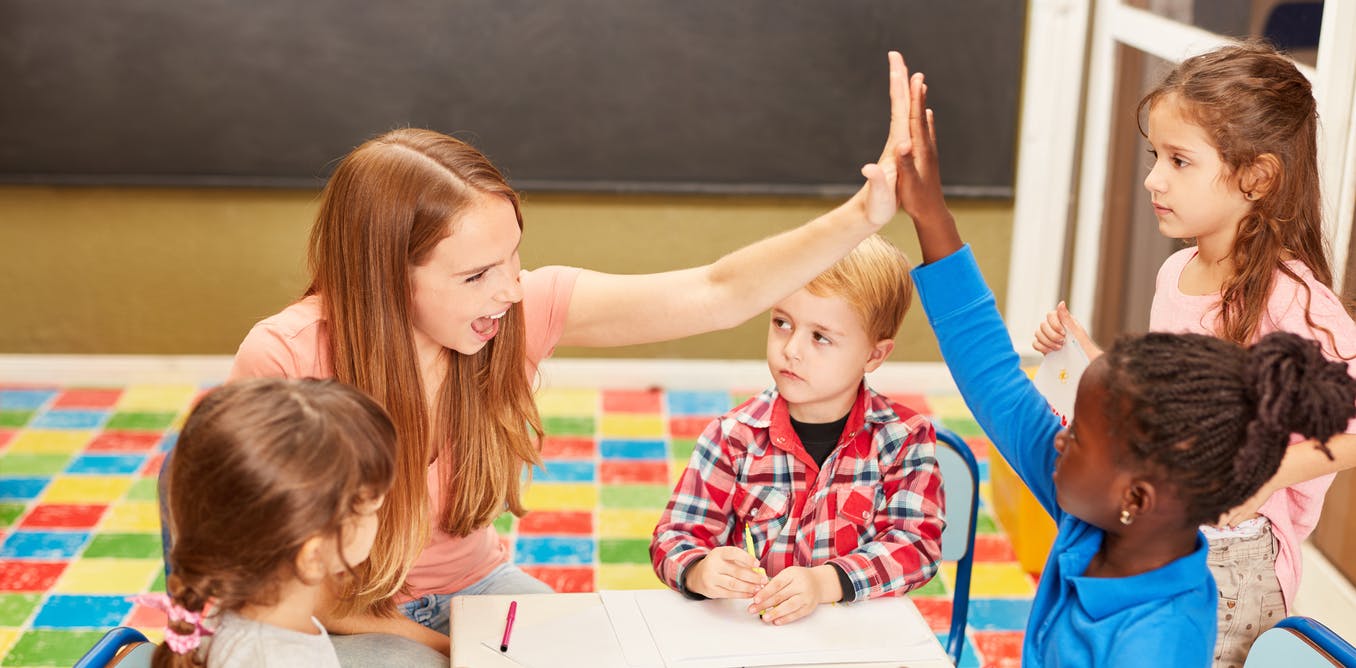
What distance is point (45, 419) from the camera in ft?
12.8

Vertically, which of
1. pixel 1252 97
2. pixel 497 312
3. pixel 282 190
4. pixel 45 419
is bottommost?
pixel 45 419

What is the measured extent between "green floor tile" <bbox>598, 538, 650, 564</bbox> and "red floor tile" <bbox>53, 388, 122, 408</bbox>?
175 centimetres

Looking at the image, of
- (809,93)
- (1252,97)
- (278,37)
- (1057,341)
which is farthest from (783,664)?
(278,37)

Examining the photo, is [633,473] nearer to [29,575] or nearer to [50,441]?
[29,575]

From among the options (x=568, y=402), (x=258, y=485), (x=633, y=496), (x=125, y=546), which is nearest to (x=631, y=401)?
(x=568, y=402)

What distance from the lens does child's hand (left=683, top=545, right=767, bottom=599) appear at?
163 centimetres

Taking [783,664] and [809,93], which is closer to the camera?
[783,664]

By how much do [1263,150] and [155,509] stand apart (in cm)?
273

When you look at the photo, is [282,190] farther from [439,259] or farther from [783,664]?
[783,664]

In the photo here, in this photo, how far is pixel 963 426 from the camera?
3.98 meters

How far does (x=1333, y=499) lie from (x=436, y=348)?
1996 mm

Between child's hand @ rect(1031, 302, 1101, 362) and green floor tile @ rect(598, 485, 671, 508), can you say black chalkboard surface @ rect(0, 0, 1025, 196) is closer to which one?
green floor tile @ rect(598, 485, 671, 508)

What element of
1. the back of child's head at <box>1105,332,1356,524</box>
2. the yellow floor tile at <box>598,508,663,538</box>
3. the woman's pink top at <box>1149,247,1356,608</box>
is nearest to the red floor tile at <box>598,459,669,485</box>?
the yellow floor tile at <box>598,508,663,538</box>

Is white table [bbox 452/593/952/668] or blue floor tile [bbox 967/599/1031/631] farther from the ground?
white table [bbox 452/593/952/668]
